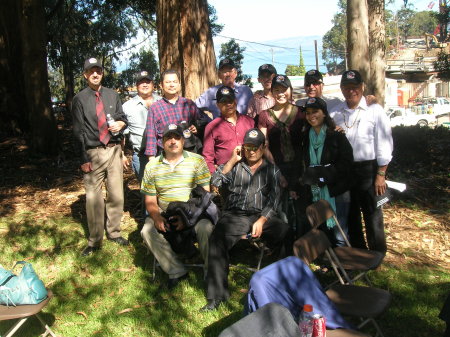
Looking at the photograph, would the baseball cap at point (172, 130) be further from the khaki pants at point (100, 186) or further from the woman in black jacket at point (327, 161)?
the woman in black jacket at point (327, 161)

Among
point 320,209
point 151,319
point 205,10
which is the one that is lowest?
point 151,319

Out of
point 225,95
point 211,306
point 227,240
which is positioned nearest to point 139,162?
point 225,95

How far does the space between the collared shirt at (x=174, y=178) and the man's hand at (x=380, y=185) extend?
1.77m

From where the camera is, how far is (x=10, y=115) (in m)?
13.5

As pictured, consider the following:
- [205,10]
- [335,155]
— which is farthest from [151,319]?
[205,10]

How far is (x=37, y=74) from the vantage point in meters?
10.9

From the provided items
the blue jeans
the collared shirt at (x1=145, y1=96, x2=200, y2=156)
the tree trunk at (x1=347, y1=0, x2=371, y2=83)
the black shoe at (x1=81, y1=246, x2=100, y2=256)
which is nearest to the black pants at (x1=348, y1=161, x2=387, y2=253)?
the collared shirt at (x1=145, y1=96, x2=200, y2=156)

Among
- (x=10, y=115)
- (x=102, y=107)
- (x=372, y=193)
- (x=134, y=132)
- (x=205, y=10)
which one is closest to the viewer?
(x=372, y=193)

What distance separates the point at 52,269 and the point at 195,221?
204 centimetres

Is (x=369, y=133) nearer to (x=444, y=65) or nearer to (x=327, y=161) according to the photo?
(x=327, y=161)

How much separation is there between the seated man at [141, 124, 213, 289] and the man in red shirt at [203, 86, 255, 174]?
9.6 inches

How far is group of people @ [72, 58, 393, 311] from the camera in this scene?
4.77 meters

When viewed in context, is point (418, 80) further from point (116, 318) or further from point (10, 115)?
point (116, 318)

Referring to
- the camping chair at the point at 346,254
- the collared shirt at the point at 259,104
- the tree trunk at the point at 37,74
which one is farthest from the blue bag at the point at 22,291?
the tree trunk at the point at 37,74
